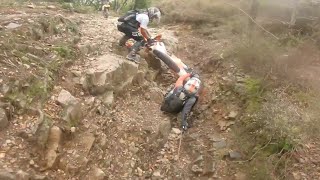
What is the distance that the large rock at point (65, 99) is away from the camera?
19.3 ft

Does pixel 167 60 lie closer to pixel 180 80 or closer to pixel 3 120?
pixel 180 80

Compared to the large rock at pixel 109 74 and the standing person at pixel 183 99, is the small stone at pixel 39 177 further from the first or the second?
the standing person at pixel 183 99

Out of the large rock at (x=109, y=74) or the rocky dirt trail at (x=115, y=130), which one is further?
the large rock at (x=109, y=74)

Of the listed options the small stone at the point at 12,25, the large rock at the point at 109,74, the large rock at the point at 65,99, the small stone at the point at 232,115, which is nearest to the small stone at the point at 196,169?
the small stone at the point at 232,115

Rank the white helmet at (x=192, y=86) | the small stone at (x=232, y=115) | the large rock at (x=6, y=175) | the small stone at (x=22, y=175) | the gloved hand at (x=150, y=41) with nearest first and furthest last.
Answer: the large rock at (x=6, y=175) < the small stone at (x=22, y=175) < the small stone at (x=232, y=115) < the white helmet at (x=192, y=86) < the gloved hand at (x=150, y=41)

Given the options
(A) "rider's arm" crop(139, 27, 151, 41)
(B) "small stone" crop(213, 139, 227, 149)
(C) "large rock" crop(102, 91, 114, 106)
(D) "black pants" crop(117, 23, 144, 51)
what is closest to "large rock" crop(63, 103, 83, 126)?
(C) "large rock" crop(102, 91, 114, 106)

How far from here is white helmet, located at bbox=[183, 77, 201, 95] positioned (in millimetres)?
7648

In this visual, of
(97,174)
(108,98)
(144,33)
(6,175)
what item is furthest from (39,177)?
(144,33)

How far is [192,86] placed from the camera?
7703 millimetres

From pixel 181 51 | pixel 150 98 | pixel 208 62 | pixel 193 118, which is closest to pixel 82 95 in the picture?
pixel 150 98

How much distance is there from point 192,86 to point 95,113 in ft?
8.18

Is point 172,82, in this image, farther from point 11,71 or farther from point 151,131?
point 11,71

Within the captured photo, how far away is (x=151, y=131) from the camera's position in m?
6.91

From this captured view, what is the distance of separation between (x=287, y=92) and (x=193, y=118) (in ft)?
7.20
